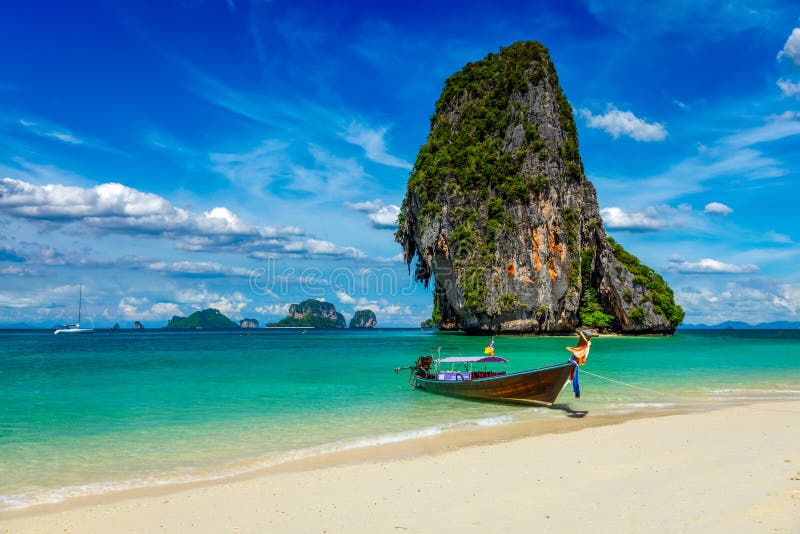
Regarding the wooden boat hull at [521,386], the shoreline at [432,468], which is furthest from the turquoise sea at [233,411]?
the shoreline at [432,468]

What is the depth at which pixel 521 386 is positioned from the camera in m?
15.7

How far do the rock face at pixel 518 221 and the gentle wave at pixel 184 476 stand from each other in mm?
47124

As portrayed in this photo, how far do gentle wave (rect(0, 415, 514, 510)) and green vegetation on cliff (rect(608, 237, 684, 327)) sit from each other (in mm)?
59809

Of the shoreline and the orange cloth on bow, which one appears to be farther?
the orange cloth on bow

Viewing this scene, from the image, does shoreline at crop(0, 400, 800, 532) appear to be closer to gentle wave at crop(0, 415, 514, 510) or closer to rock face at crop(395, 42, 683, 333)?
gentle wave at crop(0, 415, 514, 510)

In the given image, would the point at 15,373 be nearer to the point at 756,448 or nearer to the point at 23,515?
the point at 23,515

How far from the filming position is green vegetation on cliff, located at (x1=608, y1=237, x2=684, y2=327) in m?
65.1

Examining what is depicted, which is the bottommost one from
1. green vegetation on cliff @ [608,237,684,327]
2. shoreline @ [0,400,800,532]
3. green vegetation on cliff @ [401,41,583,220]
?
shoreline @ [0,400,800,532]

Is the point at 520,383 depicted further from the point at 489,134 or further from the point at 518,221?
the point at 489,134

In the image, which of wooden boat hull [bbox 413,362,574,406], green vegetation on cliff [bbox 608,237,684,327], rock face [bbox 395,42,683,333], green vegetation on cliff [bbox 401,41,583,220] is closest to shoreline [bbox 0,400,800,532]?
wooden boat hull [bbox 413,362,574,406]

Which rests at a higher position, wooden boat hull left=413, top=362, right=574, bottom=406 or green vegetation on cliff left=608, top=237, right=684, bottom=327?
green vegetation on cliff left=608, top=237, right=684, bottom=327

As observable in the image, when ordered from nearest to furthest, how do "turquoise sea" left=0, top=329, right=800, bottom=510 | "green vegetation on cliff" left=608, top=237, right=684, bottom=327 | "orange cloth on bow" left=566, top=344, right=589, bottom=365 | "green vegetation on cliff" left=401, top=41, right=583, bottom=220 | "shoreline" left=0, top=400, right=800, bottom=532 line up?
"shoreline" left=0, top=400, right=800, bottom=532
"turquoise sea" left=0, top=329, right=800, bottom=510
"orange cloth on bow" left=566, top=344, right=589, bottom=365
"green vegetation on cliff" left=401, top=41, right=583, bottom=220
"green vegetation on cliff" left=608, top=237, right=684, bottom=327

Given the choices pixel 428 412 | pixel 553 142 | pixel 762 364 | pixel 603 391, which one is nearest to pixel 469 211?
pixel 553 142

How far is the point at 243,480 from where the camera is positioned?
27.9 ft
